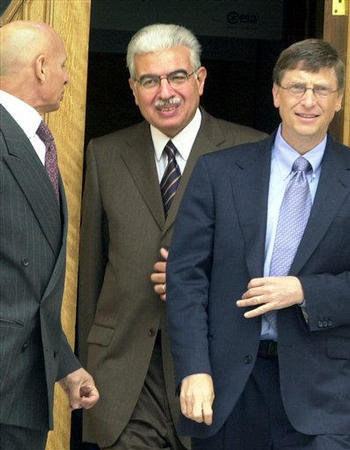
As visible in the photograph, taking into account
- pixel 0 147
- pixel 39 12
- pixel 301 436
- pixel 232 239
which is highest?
pixel 39 12

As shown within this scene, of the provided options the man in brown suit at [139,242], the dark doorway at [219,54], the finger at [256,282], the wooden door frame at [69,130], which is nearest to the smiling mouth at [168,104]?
the man in brown suit at [139,242]

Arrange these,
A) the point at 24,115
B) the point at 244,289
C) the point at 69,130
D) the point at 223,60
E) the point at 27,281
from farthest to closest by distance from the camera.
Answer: the point at 223,60
the point at 69,130
the point at 244,289
the point at 24,115
the point at 27,281

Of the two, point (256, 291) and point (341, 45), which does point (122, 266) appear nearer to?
point (256, 291)

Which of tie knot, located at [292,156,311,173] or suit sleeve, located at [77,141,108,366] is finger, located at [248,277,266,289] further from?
suit sleeve, located at [77,141,108,366]

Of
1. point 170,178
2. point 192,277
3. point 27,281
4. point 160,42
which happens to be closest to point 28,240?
point 27,281

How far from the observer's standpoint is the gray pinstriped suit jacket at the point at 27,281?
3.29m

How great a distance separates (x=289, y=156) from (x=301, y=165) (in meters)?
0.05

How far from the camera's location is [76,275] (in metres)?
4.80

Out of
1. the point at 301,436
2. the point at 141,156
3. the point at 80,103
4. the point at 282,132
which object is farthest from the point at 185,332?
the point at 80,103

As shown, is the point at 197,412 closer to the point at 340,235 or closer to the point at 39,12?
the point at 340,235

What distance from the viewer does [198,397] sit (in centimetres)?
362

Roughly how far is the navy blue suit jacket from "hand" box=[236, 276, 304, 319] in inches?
1.3

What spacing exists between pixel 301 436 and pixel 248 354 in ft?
0.91

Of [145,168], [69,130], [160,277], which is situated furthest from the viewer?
[69,130]
